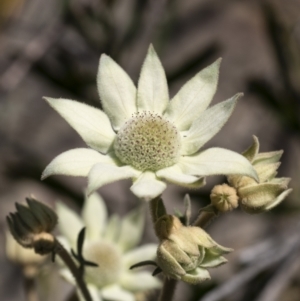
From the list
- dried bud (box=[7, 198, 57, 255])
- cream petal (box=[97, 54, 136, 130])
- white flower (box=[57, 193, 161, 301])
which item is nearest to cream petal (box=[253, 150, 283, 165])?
cream petal (box=[97, 54, 136, 130])

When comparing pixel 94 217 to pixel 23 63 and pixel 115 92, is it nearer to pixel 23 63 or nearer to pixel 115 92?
pixel 115 92

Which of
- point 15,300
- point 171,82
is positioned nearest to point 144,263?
point 171,82

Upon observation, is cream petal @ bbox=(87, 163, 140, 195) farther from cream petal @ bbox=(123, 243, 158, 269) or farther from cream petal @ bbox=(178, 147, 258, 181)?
cream petal @ bbox=(123, 243, 158, 269)

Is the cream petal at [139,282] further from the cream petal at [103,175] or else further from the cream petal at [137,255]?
the cream petal at [103,175]

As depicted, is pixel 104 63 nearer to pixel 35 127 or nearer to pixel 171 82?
pixel 171 82

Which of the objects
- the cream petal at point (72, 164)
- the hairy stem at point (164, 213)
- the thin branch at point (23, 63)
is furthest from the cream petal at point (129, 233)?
the thin branch at point (23, 63)

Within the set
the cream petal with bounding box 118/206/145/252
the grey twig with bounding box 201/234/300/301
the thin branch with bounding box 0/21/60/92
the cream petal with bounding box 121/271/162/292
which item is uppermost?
the thin branch with bounding box 0/21/60/92
